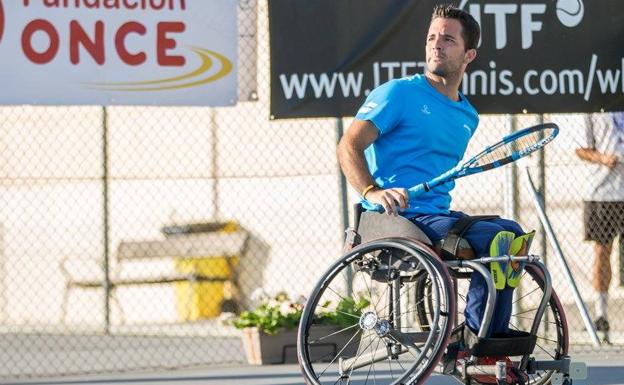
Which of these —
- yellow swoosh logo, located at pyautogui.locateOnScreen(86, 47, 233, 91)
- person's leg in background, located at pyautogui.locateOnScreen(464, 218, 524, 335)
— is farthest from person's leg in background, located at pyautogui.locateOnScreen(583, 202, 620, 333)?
person's leg in background, located at pyautogui.locateOnScreen(464, 218, 524, 335)

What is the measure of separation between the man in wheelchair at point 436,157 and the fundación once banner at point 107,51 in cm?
213

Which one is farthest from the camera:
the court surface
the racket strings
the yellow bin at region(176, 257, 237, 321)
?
the yellow bin at region(176, 257, 237, 321)

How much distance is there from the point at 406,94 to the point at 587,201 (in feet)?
11.7

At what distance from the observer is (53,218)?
11.0 meters

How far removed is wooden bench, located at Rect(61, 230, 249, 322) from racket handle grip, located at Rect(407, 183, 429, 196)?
5812 millimetres

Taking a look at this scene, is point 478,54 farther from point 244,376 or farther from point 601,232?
point 244,376

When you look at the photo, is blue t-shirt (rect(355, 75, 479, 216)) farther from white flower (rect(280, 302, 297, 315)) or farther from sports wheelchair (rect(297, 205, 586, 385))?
white flower (rect(280, 302, 297, 315))

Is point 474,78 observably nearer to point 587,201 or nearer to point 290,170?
point 587,201

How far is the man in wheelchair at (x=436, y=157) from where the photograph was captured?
5.08m

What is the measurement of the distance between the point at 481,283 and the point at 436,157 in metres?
0.62

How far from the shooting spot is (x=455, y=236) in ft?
16.7

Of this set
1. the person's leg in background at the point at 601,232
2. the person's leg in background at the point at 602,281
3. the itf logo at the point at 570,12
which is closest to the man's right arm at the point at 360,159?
the itf logo at the point at 570,12

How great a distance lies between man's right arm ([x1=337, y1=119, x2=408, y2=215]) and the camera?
16.8ft

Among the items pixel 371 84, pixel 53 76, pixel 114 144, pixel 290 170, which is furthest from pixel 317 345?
pixel 114 144
